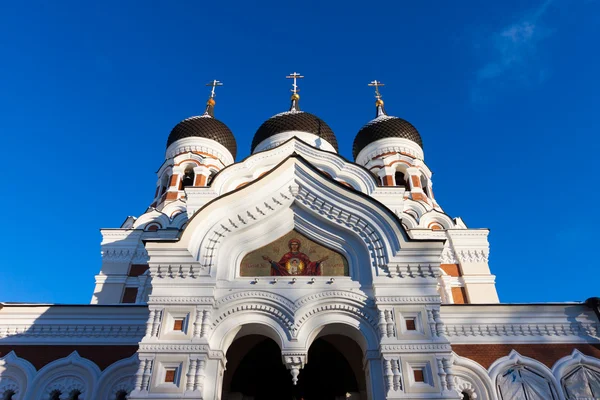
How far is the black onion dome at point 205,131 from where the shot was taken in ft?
54.0

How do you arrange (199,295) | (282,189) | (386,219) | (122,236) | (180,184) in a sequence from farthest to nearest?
(180,184), (122,236), (282,189), (386,219), (199,295)

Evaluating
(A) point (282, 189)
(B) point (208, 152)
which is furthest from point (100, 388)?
(B) point (208, 152)

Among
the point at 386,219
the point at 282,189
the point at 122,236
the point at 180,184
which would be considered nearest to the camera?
the point at 386,219

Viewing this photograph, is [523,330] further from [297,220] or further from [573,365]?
[297,220]

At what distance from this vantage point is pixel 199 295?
6.88m

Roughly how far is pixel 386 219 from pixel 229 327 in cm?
287

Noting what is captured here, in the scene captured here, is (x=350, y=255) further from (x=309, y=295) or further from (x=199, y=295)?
(x=199, y=295)

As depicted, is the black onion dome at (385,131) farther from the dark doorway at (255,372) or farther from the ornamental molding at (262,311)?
the ornamental molding at (262,311)

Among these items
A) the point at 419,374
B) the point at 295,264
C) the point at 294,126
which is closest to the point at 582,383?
the point at 419,374

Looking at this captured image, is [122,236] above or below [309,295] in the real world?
above

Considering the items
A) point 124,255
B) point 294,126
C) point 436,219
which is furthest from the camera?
point 294,126

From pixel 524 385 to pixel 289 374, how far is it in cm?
379

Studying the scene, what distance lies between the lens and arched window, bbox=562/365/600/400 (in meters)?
7.25

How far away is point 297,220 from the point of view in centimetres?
786
